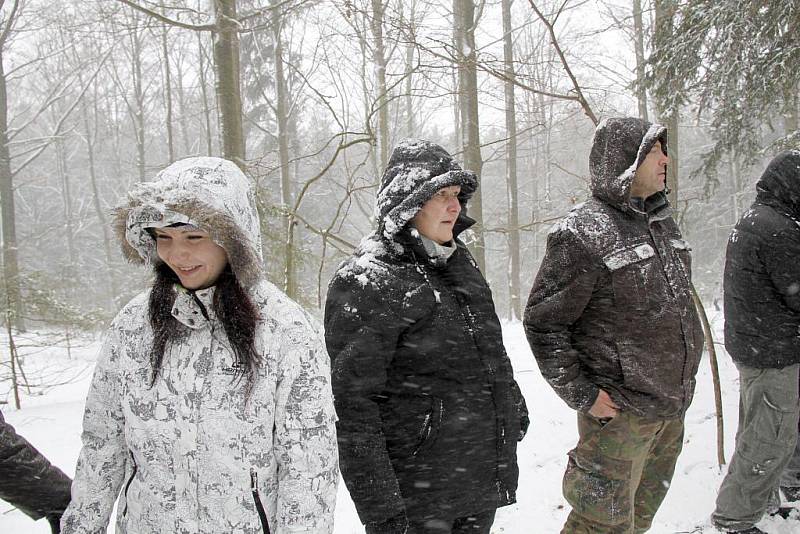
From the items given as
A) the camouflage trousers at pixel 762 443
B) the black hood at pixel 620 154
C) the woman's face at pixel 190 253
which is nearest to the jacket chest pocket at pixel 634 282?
the black hood at pixel 620 154

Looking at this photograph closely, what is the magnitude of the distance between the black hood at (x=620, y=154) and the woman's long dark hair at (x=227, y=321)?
1.89 m

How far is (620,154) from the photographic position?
2824 millimetres

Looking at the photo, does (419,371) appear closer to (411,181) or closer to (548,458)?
(411,181)

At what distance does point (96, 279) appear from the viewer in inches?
1298

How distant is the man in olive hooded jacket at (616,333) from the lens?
8.56 ft

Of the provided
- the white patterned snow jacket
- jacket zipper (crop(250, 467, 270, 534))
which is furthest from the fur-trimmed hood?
jacket zipper (crop(250, 467, 270, 534))

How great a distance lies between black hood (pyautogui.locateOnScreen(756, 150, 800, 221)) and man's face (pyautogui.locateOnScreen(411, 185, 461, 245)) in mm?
2283

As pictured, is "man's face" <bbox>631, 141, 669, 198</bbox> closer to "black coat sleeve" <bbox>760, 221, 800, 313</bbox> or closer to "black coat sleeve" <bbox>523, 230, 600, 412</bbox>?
"black coat sleeve" <bbox>523, 230, 600, 412</bbox>

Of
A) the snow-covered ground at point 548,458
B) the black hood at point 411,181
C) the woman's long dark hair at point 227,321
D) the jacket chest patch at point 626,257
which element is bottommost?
the snow-covered ground at point 548,458

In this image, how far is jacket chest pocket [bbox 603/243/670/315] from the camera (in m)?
2.62

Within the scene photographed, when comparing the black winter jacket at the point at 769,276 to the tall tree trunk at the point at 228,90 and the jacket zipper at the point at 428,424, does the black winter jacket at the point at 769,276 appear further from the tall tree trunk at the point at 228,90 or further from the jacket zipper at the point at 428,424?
the tall tree trunk at the point at 228,90

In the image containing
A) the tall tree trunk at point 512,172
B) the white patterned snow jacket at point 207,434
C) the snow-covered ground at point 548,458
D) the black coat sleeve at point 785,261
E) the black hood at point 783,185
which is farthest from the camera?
the tall tree trunk at point 512,172

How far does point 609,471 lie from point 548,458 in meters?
2.47

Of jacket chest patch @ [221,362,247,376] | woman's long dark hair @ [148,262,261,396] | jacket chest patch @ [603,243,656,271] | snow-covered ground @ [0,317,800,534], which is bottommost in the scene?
snow-covered ground @ [0,317,800,534]
